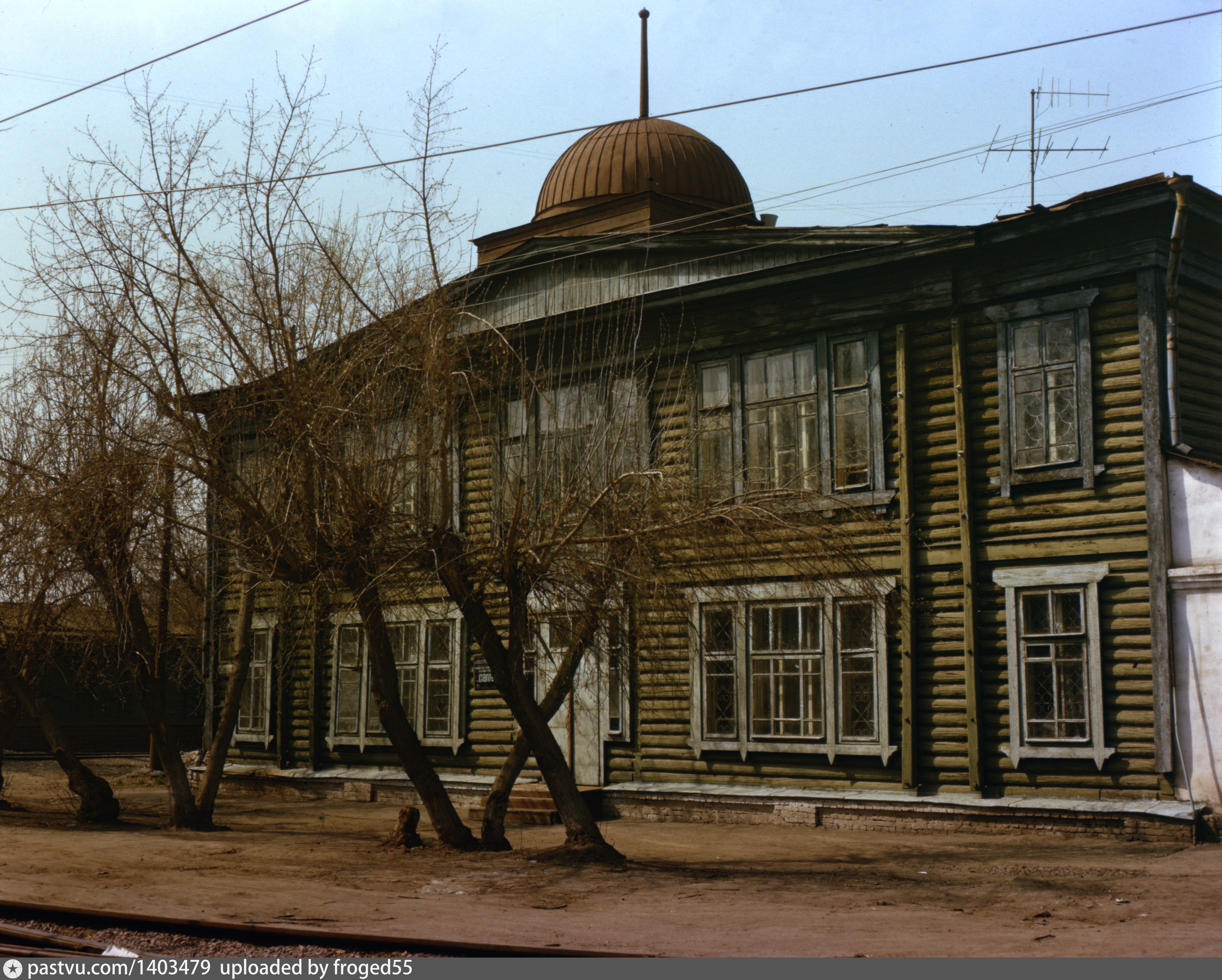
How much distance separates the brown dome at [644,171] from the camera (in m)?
20.3

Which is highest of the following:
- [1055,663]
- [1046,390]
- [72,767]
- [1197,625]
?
[1046,390]

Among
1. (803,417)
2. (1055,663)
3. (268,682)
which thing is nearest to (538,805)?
(803,417)

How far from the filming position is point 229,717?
15.4 m

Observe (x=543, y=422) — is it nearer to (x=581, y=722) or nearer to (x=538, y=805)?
(x=581, y=722)

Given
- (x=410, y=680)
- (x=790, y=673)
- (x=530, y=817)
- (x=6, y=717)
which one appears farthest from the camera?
(x=410, y=680)

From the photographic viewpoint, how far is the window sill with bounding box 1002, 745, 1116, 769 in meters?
12.4

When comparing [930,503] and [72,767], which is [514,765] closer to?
[930,503]

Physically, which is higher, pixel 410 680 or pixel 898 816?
pixel 410 680

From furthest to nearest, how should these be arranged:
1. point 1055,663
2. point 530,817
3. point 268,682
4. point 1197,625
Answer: point 268,682 < point 530,817 < point 1055,663 < point 1197,625

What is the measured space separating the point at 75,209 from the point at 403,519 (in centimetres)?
527

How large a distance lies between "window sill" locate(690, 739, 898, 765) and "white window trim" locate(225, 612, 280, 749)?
336 inches

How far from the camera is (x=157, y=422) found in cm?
1334

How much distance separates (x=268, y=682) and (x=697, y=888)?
12810 millimetres

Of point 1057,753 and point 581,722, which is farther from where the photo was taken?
point 581,722
